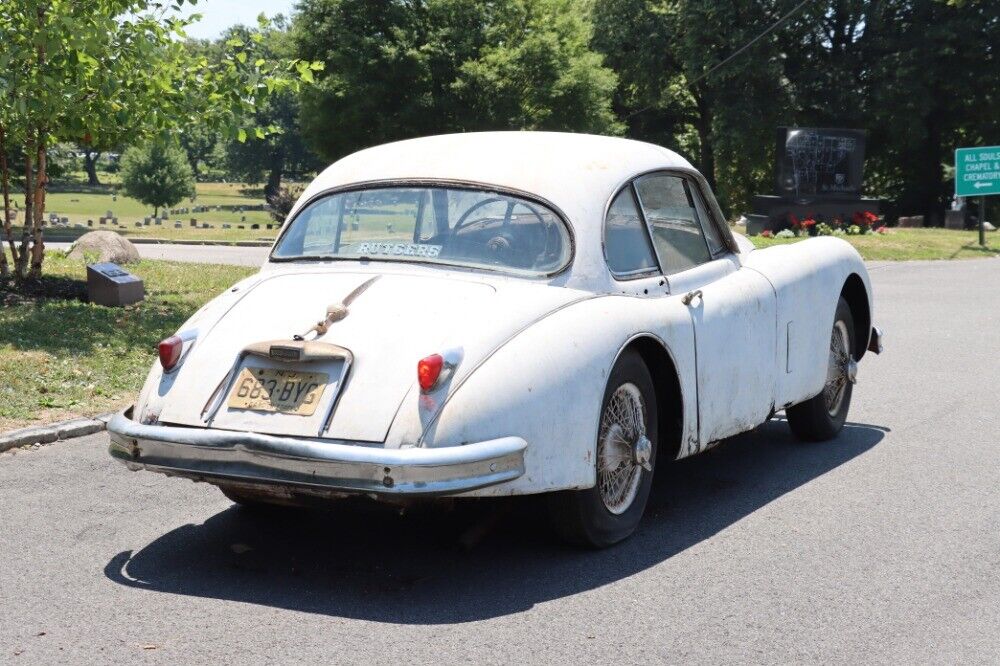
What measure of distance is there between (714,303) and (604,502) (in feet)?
4.38

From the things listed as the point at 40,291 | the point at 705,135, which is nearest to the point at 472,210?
the point at 40,291

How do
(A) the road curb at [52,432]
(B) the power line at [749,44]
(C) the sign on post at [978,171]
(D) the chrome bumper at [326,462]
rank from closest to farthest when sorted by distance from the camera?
(D) the chrome bumper at [326,462] → (A) the road curb at [52,432] → (C) the sign on post at [978,171] → (B) the power line at [749,44]

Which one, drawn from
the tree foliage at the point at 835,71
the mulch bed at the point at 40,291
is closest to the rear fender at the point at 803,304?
the mulch bed at the point at 40,291

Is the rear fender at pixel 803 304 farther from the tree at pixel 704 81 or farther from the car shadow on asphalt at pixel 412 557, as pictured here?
the tree at pixel 704 81

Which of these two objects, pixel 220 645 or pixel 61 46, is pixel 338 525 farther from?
pixel 61 46

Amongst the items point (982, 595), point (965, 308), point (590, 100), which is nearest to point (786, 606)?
point (982, 595)

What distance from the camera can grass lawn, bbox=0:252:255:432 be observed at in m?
8.62

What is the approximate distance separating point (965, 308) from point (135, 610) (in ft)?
43.2

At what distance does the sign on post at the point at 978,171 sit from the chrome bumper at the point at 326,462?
29.7 metres

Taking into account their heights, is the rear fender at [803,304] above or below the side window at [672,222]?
below

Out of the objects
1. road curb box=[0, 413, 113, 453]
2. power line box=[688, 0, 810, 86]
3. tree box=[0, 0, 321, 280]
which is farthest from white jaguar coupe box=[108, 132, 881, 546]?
power line box=[688, 0, 810, 86]

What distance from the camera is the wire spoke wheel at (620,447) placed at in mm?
5426

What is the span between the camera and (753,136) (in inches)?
1998

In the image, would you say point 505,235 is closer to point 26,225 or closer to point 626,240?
point 626,240
